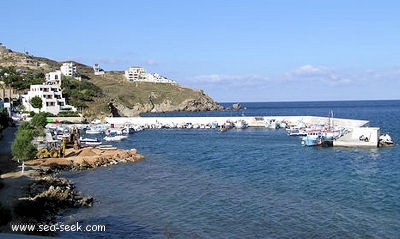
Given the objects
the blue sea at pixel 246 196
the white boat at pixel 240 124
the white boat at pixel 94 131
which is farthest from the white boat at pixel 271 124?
the blue sea at pixel 246 196

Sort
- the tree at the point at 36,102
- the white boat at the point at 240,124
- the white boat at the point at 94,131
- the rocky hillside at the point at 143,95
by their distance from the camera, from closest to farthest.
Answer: the white boat at the point at 94,131 < the white boat at the point at 240,124 < the tree at the point at 36,102 < the rocky hillside at the point at 143,95

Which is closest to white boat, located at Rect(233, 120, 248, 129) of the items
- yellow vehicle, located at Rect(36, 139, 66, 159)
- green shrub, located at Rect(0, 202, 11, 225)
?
yellow vehicle, located at Rect(36, 139, 66, 159)

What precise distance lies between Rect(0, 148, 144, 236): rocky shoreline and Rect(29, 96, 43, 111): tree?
59770 mm

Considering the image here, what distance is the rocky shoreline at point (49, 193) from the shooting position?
2194 centimetres

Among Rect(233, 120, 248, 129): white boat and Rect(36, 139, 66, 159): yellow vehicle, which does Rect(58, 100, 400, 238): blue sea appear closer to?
Rect(36, 139, 66, 159): yellow vehicle

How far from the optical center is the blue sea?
71.6ft

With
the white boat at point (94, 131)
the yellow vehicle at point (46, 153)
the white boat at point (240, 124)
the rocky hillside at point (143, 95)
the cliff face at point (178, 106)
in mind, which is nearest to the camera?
the yellow vehicle at point (46, 153)

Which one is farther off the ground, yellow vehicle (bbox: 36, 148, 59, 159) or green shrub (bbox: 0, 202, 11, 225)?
yellow vehicle (bbox: 36, 148, 59, 159)

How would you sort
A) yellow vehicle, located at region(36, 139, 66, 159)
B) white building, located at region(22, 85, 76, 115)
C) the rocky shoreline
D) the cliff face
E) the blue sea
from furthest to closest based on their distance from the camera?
1. the cliff face
2. white building, located at region(22, 85, 76, 115)
3. yellow vehicle, located at region(36, 139, 66, 159)
4. the rocky shoreline
5. the blue sea

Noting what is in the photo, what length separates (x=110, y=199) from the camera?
28359mm

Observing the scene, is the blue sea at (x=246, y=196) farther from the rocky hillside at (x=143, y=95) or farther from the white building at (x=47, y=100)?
the rocky hillside at (x=143, y=95)

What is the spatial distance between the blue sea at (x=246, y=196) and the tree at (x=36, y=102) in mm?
58031

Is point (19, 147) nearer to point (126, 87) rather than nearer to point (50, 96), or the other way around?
point (50, 96)

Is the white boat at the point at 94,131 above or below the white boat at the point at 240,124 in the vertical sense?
below
